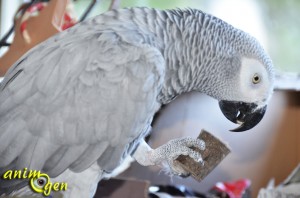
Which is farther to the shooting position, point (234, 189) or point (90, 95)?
point (234, 189)

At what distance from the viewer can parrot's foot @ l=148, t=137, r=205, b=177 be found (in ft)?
3.25

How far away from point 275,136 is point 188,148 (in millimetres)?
1034

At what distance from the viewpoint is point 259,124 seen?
1846mm

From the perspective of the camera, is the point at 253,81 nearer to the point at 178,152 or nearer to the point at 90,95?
the point at 178,152

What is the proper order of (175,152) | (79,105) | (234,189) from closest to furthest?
(79,105) → (175,152) → (234,189)

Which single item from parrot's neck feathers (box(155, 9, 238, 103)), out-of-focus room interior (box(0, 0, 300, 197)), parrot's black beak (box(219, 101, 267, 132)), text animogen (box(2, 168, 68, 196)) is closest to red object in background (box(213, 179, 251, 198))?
out-of-focus room interior (box(0, 0, 300, 197))

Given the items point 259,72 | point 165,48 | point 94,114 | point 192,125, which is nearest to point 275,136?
point 192,125

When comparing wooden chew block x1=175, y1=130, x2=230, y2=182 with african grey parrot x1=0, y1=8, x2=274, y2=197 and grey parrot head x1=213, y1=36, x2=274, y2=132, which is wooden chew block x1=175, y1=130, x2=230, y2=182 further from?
grey parrot head x1=213, y1=36, x2=274, y2=132

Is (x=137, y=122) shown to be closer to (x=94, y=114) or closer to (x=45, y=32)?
(x=94, y=114)

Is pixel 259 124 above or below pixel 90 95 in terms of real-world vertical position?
below

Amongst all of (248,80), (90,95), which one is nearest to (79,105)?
(90,95)

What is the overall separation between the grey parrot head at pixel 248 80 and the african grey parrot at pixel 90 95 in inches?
2.5

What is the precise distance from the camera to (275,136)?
191 centimetres

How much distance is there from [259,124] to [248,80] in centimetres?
86
